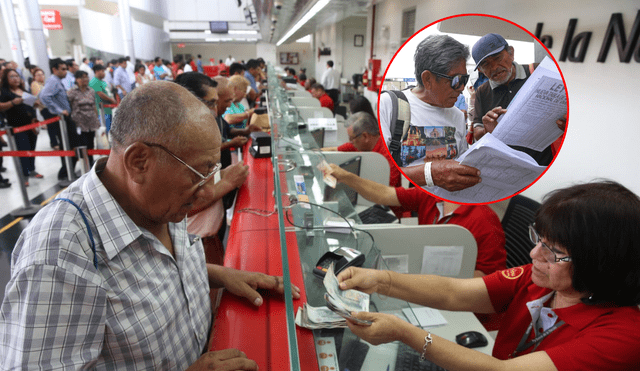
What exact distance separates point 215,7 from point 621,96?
81.4 ft

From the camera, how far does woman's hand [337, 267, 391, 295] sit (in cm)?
137

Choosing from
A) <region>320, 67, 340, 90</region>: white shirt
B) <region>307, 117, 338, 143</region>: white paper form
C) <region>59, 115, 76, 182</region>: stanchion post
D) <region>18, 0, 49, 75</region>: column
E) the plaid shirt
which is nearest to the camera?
the plaid shirt

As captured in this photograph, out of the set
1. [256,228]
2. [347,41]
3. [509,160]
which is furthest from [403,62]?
[347,41]

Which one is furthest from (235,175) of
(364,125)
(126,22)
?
(126,22)

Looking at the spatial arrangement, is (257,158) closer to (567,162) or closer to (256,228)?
(256,228)

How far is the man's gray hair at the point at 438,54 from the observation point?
821 millimetres

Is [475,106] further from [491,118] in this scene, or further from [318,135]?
[318,135]

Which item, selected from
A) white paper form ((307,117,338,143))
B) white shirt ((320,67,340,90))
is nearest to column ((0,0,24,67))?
white shirt ((320,67,340,90))

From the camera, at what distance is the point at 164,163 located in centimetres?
96

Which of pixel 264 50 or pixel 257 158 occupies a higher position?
pixel 264 50

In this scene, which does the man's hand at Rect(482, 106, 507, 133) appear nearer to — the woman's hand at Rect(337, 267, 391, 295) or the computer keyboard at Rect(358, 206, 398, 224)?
the woman's hand at Rect(337, 267, 391, 295)

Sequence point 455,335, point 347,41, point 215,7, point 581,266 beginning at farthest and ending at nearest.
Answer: point 215,7, point 347,41, point 455,335, point 581,266

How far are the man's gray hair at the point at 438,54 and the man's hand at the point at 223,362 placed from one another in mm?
958

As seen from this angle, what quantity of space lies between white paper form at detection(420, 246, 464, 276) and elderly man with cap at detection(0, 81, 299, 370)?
1.24 metres
